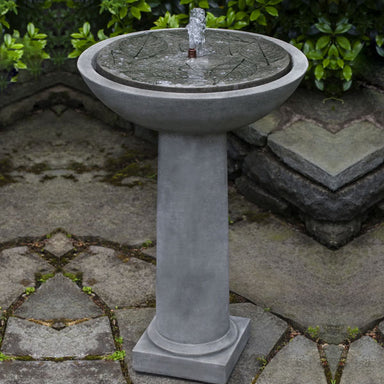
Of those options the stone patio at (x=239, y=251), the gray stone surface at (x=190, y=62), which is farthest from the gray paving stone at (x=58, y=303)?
the gray stone surface at (x=190, y=62)

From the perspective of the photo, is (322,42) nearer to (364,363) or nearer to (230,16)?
(230,16)

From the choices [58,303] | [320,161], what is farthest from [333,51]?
[58,303]

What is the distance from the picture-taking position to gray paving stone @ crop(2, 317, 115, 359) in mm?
3094

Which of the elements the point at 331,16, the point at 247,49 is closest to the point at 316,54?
the point at 331,16

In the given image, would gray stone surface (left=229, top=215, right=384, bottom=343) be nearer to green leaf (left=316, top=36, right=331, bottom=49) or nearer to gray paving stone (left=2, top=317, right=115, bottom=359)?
gray paving stone (left=2, top=317, right=115, bottom=359)

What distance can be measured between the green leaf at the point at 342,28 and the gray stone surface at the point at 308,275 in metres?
1.08

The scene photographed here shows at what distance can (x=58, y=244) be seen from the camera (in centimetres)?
382

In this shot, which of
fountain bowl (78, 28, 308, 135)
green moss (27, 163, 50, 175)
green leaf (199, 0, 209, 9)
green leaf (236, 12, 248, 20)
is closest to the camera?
fountain bowl (78, 28, 308, 135)

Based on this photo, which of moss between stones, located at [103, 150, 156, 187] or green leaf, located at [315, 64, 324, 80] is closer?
green leaf, located at [315, 64, 324, 80]

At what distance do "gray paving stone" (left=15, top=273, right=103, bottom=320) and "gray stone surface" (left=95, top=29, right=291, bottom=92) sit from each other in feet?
3.98

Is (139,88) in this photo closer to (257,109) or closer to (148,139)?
(257,109)

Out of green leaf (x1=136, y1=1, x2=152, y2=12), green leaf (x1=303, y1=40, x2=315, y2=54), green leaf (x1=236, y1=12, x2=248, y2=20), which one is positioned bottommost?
green leaf (x1=303, y1=40, x2=315, y2=54)

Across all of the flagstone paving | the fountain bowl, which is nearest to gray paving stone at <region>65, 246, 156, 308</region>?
the flagstone paving

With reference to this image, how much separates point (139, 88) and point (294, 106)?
1.87 meters
